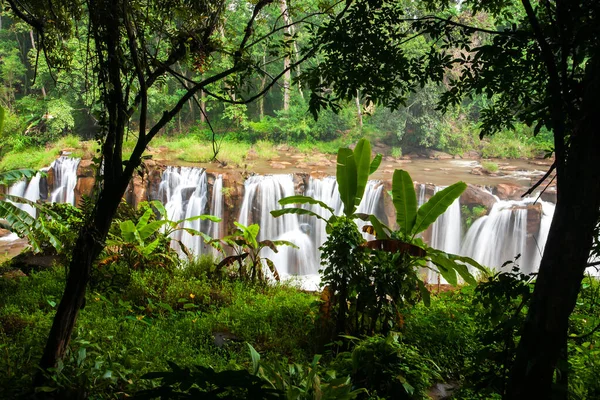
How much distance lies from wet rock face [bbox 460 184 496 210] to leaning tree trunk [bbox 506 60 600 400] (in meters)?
8.86

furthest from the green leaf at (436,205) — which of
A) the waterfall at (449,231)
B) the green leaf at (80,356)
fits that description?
the waterfall at (449,231)

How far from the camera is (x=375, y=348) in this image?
2836 millimetres

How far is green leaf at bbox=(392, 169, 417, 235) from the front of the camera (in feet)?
14.0

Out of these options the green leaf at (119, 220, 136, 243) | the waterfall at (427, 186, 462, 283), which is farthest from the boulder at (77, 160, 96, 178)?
the waterfall at (427, 186, 462, 283)

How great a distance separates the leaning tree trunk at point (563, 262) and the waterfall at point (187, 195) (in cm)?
981

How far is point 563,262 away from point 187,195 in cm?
1064

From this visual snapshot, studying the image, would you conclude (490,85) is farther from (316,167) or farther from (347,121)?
(347,121)

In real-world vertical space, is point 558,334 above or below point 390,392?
above

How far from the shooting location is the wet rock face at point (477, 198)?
1014 centimetres

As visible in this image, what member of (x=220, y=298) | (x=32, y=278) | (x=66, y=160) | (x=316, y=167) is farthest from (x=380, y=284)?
(x=66, y=160)

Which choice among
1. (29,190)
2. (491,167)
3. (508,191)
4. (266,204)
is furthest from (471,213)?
(29,190)

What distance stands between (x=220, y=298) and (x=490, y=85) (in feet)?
11.8

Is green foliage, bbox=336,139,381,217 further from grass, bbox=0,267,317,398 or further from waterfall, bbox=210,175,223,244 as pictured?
waterfall, bbox=210,175,223,244

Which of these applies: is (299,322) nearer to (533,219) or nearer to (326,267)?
(326,267)
